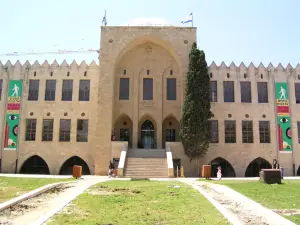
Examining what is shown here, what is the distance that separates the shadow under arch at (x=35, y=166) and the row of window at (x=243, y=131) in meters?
17.5

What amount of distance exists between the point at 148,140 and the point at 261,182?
678 inches

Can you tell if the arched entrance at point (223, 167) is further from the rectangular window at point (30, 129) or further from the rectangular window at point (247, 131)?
the rectangular window at point (30, 129)

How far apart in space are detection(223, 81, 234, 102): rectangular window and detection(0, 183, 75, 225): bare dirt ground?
22825 mm

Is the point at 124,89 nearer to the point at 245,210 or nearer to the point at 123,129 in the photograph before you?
the point at 123,129

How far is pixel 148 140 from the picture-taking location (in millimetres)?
33438

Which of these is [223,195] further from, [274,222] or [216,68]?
[216,68]

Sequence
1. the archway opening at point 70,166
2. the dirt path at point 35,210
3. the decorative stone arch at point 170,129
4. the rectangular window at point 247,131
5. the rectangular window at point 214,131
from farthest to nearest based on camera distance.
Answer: the decorative stone arch at point 170,129, the archway opening at point 70,166, the rectangular window at point 247,131, the rectangular window at point 214,131, the dirt path at point 35,210

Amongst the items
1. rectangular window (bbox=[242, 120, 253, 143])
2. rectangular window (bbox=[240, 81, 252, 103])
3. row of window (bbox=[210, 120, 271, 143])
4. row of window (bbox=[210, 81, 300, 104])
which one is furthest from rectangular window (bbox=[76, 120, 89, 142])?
rectangular window (bbox=[240, 81, 252, 103])

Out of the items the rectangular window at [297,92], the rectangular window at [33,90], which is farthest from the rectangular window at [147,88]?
the rectangular window at [297,92]

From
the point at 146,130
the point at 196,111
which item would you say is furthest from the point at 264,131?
the point at 146,130

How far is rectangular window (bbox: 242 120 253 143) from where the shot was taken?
31141mm

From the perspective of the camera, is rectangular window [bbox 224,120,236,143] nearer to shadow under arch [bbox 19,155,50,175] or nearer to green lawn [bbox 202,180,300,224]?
green lawn [bbox 202,180,300,224]

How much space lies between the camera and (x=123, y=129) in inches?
1315

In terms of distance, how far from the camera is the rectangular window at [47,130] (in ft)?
102
